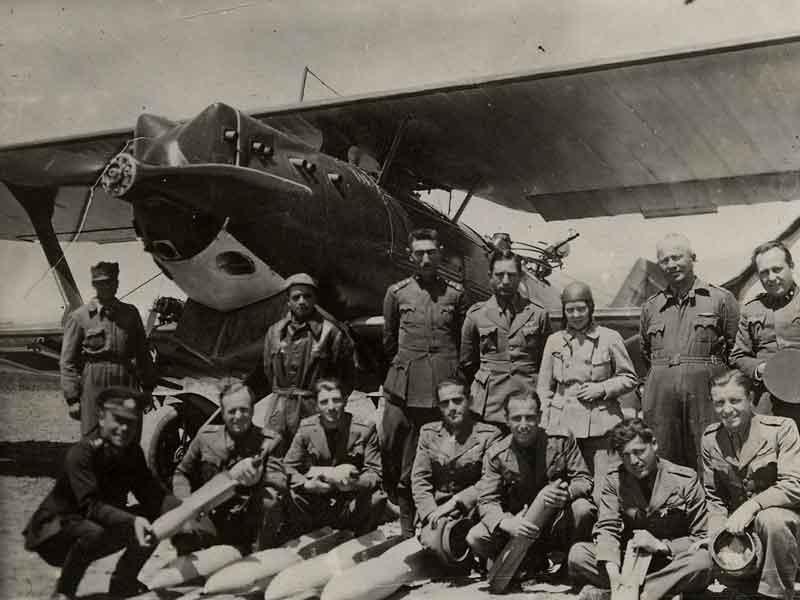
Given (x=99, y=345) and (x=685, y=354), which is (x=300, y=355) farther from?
(x=685, y=354)

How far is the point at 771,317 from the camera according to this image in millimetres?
3980

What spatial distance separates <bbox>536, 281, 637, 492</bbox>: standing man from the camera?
394 centimetres

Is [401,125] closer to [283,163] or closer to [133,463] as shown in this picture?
[283,163]

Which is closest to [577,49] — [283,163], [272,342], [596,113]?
[596,113]

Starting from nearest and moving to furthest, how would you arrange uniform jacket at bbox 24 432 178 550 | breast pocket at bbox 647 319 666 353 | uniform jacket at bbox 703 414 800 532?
uniform jacket at bbox 703 414 800 532
uniform jacket at bbox 24 432 178 550
breast pocket at bbox 647 319 666 353

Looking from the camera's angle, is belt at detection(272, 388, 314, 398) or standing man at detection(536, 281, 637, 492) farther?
belt at detection(272, 388, 314, 398)

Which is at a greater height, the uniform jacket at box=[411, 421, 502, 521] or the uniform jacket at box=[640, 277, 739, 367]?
the uniform jacket at box=[640, 277, 739, 367]

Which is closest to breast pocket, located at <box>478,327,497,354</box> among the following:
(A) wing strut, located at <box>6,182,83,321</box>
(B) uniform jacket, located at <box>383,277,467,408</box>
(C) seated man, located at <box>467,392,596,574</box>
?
(B) uniform jacket, located at <box>383,277,467,408</box>

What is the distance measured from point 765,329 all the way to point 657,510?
1336 mm

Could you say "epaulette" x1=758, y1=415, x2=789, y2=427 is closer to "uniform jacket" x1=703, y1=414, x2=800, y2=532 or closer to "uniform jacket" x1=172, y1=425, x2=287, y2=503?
"uniform jacket" x1=703, y1=414, x2=800, y2=532

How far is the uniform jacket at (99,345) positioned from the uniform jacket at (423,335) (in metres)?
2.01

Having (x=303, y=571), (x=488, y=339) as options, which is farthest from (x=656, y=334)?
(x=303, y=571)

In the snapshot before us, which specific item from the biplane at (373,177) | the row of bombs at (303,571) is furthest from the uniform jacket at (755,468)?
the biplane at (373,177)

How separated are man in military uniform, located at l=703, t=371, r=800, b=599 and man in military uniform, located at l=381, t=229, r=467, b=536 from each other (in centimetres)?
171
